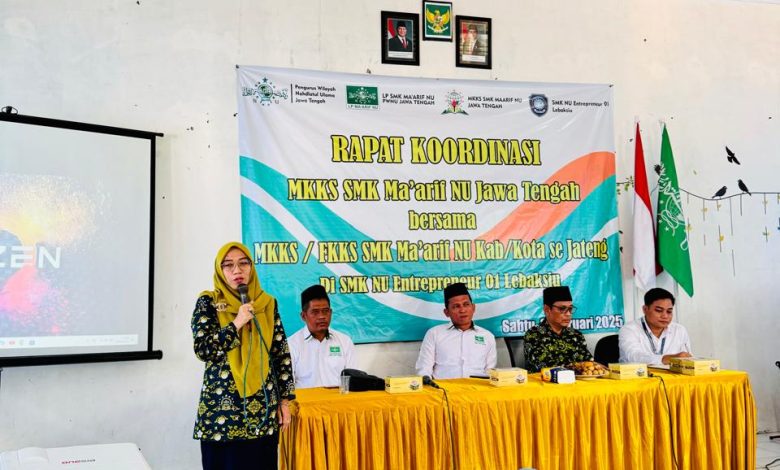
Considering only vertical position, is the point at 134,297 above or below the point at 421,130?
below

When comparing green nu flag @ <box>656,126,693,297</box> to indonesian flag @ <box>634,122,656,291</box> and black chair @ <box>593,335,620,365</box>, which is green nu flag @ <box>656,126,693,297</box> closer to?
indonesian flag @ <box>634,122,656,291</box>

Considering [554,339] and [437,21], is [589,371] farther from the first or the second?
[437,21]

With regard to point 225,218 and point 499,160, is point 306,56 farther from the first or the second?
point 499,160

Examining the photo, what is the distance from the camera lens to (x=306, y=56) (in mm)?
4156

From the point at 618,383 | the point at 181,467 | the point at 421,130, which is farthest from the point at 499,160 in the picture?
the point at 181,467

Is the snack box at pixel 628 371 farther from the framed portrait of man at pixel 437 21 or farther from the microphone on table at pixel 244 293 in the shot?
the framed portrait of man at pixel 437 21

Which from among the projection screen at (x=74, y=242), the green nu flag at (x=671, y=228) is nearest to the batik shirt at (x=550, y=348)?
the green nu flag at (x=671, y=228)

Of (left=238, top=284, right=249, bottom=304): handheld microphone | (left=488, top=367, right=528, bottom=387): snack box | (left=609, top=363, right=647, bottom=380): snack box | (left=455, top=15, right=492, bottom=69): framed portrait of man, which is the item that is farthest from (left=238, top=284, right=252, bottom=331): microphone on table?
(left=455, top=15, right=492, bottom=69): framed portrait of man

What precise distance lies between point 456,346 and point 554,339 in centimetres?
58

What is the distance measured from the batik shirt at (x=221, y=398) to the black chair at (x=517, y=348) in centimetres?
212

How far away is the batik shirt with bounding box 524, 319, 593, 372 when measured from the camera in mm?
3936

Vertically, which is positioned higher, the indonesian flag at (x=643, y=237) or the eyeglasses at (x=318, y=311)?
the indonesian flag at (x=643, y=237)

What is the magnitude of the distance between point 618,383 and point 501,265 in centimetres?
133

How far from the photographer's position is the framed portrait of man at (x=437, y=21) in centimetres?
435
